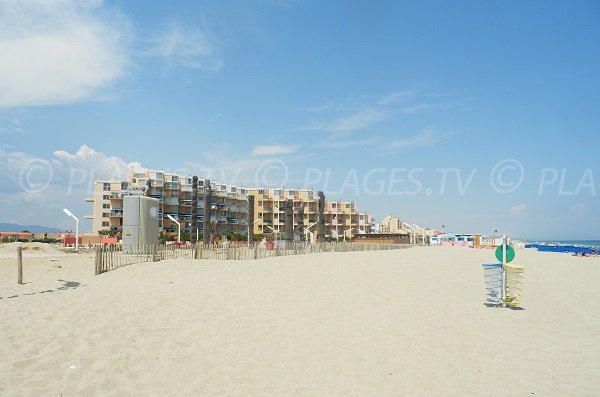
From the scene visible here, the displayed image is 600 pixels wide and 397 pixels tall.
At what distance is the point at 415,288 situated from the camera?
18297 millimetres

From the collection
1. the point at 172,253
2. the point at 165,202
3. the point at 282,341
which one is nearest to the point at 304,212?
the point at 165,202

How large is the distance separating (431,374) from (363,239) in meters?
74.2

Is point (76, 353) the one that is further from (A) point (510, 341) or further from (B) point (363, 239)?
(B) point (363, 239)

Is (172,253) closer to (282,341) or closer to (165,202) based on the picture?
(282,341)

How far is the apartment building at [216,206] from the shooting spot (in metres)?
84.6

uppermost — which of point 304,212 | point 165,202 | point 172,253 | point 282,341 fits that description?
point 165,202

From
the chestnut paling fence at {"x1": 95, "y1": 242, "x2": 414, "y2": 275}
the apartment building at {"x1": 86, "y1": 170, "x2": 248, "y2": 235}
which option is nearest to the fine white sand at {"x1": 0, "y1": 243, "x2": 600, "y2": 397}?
the chestnut paling fence at {"x1": 95, "y1": 242, "x2": 414, "y2": 275}

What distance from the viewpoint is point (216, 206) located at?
9612 cm

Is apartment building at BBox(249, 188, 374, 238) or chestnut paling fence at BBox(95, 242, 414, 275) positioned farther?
apartment building at BBox(249, 188, 374, 238)

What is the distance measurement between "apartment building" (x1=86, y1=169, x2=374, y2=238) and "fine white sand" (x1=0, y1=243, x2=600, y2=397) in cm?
5528

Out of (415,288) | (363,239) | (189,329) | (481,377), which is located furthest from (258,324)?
(363,239)

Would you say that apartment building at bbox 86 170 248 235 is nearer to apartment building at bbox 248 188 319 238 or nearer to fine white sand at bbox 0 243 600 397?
apartment building at bbox 248 188 319 238

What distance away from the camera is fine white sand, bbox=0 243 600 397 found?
275 inches

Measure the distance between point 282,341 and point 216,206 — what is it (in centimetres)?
8871
